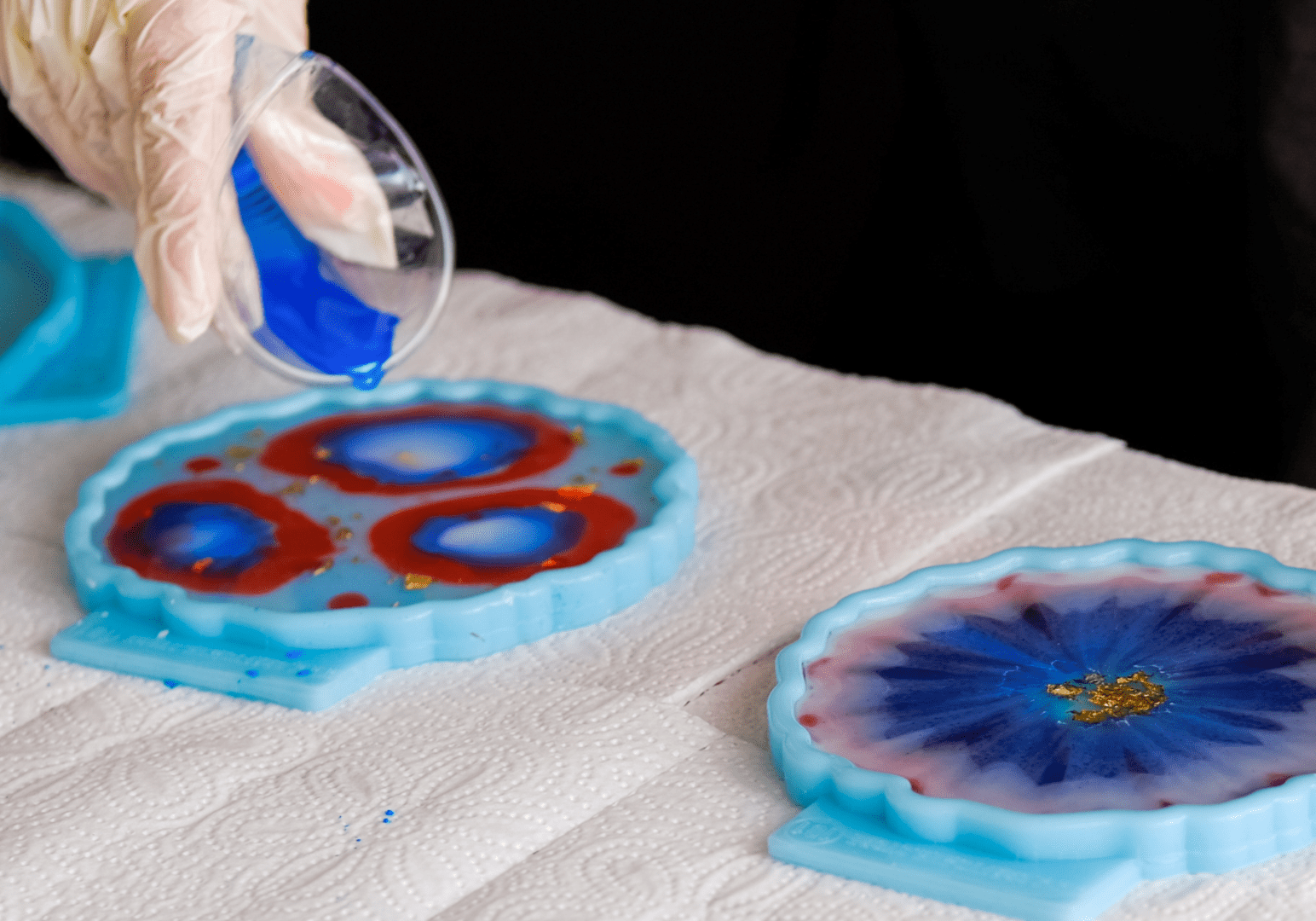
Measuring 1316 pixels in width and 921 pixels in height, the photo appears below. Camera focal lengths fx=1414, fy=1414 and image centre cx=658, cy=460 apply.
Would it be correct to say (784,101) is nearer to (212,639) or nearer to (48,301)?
(48,301)

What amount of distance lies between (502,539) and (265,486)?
0.20 metres

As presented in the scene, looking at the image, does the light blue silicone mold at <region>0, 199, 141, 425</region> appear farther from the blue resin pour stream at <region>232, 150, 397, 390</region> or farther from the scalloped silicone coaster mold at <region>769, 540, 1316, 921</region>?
the scalloped silicone coaster mold at <region>769, 540, 1316, 921</region>

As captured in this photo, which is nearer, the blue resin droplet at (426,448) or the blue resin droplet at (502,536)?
the blue resin droplet at (502,536)

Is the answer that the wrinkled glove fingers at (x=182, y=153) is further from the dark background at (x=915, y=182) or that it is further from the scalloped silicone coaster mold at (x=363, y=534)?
the dark background at (x=915, y=182)

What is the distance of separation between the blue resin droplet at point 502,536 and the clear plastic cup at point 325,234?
12 cm

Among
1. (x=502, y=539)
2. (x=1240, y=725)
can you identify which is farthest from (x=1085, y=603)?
(x=502, y=539)

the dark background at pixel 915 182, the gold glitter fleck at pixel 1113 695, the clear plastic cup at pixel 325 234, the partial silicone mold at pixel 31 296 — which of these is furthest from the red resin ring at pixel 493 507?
the dark background at pixel 915 182

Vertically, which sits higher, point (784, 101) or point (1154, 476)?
point (784, 101)

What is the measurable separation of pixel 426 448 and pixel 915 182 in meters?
0.68

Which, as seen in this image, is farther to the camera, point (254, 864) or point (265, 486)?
point (265, 486)

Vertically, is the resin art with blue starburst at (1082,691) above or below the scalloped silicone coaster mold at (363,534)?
above

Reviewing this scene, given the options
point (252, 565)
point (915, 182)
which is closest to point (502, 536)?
point (252, 565)

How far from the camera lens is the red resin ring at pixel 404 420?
957mm

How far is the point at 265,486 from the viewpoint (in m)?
0.96
